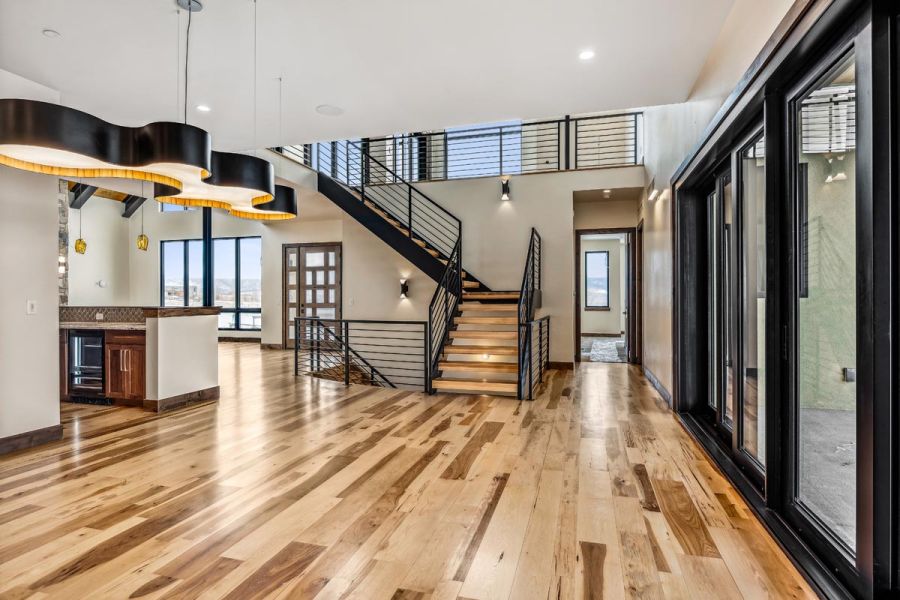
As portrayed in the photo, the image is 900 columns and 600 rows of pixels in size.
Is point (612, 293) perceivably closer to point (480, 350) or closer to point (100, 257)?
point (480, 350)

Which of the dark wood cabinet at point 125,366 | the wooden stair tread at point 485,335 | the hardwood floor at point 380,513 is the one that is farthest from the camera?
the wooden stair tread at point 485,335

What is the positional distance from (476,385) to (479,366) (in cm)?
26

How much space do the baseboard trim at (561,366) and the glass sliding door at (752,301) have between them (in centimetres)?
452

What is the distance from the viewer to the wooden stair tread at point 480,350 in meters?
Result: 5.88

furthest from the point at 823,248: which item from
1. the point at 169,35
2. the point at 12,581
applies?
the point at 169,35

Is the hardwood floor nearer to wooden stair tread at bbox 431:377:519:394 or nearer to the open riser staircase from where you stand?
wooden stair tread at bbox 431:377:519:394

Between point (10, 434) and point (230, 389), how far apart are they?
2538mm

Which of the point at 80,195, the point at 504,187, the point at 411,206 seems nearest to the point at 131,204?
the point at 80,195

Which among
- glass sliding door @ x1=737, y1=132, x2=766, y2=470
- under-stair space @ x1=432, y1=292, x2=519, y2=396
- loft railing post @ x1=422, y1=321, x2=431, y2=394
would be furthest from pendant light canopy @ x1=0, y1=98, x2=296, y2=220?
glass sliding door @ x1=737, y1=132, x2=766, y2=470

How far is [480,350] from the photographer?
599cm

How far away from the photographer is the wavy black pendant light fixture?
265 cm

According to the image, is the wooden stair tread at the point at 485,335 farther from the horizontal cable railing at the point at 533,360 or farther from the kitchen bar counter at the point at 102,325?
the kitchen bar counter at the point at 102,325

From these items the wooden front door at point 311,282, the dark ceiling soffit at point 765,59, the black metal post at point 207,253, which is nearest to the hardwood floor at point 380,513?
the dark ceiling soffit at point 765,59

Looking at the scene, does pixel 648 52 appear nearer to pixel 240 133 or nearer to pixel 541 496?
pixel 541 496
